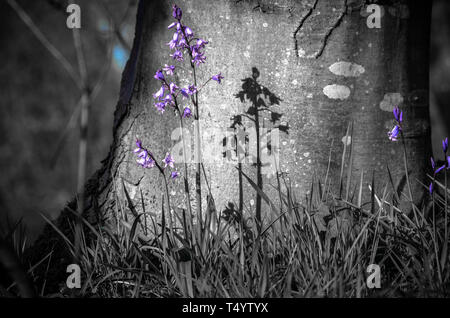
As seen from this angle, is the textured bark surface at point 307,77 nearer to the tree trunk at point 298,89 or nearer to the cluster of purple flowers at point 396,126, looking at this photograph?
the tree trunk at point 298,89

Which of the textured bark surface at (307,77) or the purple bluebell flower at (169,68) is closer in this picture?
the purple bluebell flower at (169,68)

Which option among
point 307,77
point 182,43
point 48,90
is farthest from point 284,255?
point 48,90

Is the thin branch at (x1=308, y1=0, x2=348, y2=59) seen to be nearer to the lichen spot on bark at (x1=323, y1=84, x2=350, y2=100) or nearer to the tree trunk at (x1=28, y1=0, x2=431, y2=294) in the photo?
the tree trunk at (x1=28, y1=0, x2=431, y2=294)

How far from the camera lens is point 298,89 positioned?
201 cm

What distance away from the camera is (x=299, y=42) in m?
2.00

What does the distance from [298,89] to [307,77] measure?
0.07 metres

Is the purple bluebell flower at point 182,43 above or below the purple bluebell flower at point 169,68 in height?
above

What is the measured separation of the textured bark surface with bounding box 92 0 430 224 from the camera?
78.7 inches

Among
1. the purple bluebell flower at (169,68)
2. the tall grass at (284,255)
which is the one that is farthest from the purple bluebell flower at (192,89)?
the tall grass at (284,255)

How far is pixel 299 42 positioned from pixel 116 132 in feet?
3.70

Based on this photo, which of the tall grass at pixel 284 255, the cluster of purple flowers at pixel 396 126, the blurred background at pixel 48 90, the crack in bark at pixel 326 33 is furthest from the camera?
the blurred background at pixel 48 90

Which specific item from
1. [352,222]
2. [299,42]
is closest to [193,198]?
[352,222]

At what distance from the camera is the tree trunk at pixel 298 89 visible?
2000mm
